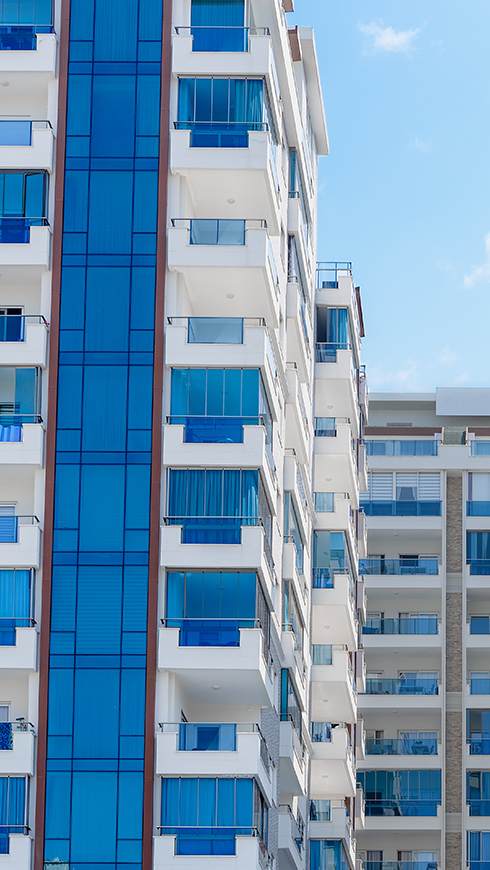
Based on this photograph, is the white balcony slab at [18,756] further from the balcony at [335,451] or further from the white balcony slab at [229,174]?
the balcony at [335,451]

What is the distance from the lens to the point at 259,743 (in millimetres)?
45938

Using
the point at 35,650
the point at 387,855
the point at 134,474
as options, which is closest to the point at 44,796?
the point at 35,650

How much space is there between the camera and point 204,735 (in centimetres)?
4566

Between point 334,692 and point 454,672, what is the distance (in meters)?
21.2

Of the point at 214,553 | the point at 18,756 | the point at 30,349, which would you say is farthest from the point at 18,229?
the point at 18,756

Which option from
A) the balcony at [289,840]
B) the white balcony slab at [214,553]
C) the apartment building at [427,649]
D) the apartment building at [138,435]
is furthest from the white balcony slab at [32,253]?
the apartment building at [427,649]

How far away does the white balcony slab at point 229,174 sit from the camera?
A: 4956 centimetres

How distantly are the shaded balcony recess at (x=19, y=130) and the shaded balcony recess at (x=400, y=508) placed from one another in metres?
44.1

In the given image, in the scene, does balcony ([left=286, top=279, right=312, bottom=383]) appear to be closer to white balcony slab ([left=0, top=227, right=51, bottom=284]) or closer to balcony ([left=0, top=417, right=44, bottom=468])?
white balcony slab ([left=0, top=227, right=51, bottom=284])

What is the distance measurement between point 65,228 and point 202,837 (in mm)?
17020

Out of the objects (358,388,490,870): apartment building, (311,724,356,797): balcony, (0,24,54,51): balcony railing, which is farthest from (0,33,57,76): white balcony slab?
(358,388,490,870): apartment building

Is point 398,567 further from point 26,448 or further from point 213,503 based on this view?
point 26,448

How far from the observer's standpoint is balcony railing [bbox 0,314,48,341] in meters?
48.4

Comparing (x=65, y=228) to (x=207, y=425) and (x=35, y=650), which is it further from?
(x=35, y=650)
